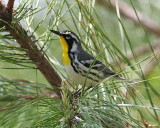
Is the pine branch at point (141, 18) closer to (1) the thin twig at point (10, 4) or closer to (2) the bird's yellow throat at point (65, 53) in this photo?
(2) the bird's yellow throat at point (65, 53)

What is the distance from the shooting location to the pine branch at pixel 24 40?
1.05m

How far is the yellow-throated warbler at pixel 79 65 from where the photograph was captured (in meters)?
1.52

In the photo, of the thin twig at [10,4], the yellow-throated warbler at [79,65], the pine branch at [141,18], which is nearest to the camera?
the thin twig at [10,4]

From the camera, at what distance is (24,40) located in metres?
1.12

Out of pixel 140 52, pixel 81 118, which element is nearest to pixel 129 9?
pixel 140 52

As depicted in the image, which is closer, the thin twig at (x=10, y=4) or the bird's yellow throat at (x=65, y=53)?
the thin twig at (x=10, y=4)

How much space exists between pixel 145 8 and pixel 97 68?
33.5 inches

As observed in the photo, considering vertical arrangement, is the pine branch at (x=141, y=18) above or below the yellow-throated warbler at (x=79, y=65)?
above

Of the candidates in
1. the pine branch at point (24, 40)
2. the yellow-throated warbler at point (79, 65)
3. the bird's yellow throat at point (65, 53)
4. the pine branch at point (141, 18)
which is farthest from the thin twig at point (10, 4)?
the pine branch at point (141, 18)

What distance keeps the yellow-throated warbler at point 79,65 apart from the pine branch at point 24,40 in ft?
0.81

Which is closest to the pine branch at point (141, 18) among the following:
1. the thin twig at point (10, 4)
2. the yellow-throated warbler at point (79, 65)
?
the yellow-throated warbler at point (79, 65)

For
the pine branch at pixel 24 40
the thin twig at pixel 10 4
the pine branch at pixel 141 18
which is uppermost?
the pine branch at pixel 141 18

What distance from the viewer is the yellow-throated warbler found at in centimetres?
152

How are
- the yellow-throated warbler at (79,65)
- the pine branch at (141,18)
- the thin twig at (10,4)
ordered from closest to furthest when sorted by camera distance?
the thin twig at (10,4) < the yellow-throated warbler at (79,65) < the pine branch at (141,18)
